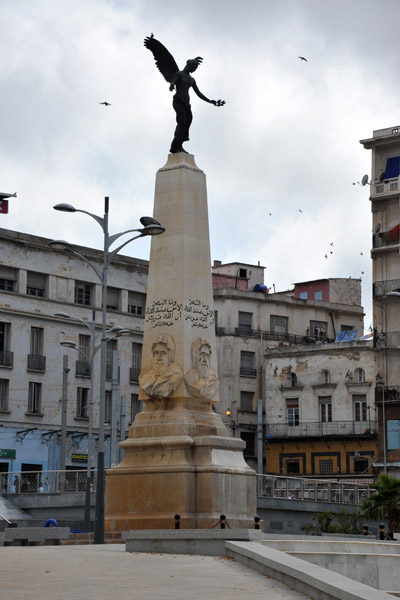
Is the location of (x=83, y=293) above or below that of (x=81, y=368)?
above

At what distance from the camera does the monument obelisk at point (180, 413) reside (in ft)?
91.0

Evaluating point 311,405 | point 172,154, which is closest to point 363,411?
point 311,405

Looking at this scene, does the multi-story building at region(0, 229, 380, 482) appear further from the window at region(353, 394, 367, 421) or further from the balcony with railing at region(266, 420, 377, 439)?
the balcony with railing at region(266, 420, 377, 439)

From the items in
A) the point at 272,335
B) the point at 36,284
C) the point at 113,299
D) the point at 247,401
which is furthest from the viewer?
the point at 272,335

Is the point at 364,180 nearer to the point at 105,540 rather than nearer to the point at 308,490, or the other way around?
the point at 308,490

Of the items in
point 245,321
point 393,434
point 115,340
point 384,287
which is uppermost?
point 384,287

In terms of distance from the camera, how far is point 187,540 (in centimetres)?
2159

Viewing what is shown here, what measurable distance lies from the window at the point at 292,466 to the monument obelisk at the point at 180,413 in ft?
133

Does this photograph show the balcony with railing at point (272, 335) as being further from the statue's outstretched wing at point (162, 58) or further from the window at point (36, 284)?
the statue's outstretched wing at point (162, 58)

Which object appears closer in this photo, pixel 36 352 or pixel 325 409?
pixel 36 352

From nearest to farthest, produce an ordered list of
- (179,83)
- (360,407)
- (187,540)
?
1. (187,540)
2. (179,83)
3. (360,407)

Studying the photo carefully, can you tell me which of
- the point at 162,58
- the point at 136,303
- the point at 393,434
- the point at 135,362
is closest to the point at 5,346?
the point at 135,362

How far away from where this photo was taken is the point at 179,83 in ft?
103

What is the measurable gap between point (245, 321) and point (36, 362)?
18535 millimetres
